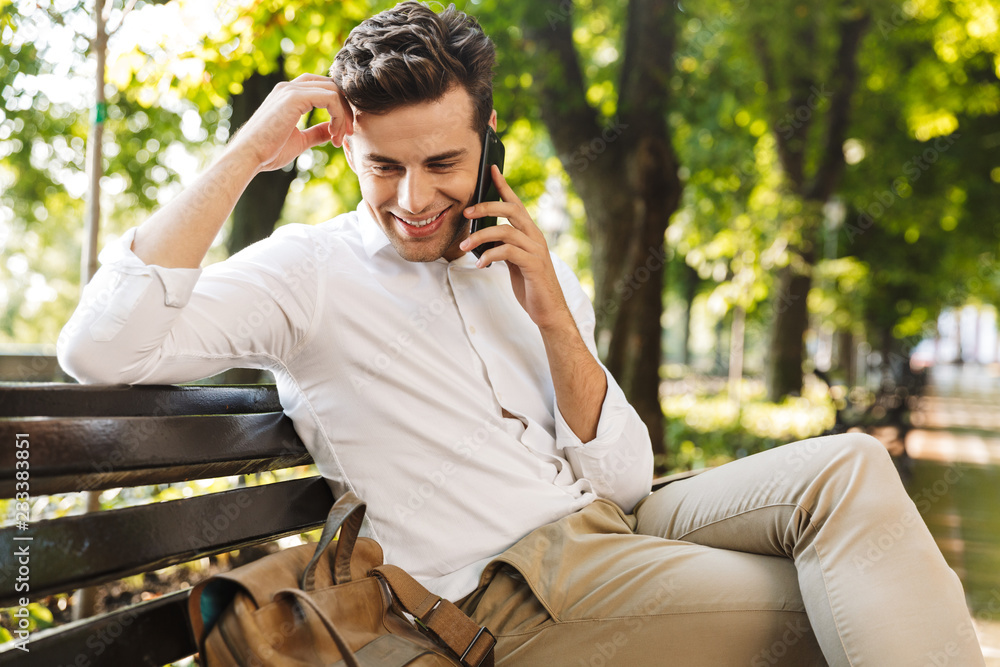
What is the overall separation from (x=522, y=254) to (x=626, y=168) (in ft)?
16.8

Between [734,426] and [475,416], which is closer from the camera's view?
[475,416]

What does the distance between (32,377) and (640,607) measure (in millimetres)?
5721

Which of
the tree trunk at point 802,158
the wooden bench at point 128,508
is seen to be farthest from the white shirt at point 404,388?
the tree trunk at point 802,158

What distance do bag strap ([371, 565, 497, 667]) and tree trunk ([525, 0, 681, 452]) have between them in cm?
555

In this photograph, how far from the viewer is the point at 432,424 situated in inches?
84.2

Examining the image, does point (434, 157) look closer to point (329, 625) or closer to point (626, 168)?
point (329, 625)

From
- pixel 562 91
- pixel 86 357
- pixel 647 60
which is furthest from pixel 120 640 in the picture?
pixel 647 60

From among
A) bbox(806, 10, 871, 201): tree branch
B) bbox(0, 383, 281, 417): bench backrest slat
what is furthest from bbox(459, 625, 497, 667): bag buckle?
bbox(806, 10, 871, 201): tree branch

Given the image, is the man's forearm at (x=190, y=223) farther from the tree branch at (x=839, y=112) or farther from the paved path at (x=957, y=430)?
the tree branch at (x=839, y=112)

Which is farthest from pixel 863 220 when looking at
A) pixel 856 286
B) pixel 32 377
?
pixel 32 377

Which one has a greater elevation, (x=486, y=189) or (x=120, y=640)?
(x=486, y=189)

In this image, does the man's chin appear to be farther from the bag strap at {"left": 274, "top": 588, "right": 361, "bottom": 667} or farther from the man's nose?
the bag strap at {"left": 274, "top": 588, "right": 361, "bottom": 667}

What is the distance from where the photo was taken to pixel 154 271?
1683 mm

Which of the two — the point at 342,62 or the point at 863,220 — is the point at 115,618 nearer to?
the point at 342,62
